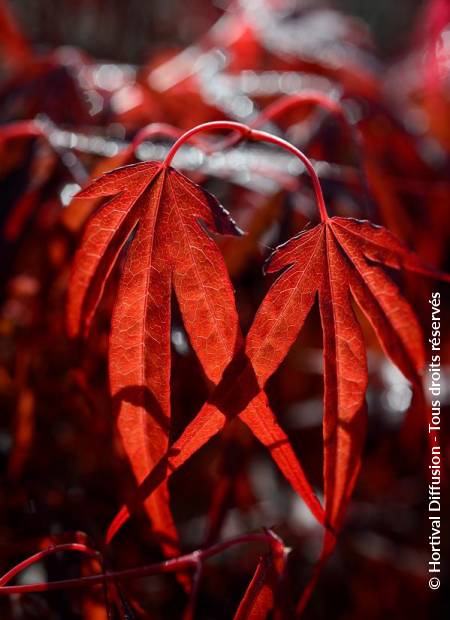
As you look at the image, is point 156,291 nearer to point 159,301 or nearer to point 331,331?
point 159,301

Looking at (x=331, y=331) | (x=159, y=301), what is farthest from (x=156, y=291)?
(x=331, y=331)

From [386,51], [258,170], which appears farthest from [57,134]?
[386,51]

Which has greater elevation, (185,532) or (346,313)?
(346,313)

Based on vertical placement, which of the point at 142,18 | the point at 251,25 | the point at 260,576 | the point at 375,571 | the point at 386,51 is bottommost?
the point at 375,571

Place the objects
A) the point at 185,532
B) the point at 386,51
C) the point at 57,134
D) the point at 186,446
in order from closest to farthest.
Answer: the point at 186,446
the point at 57,134
the point at 185,532
the point at 386,51

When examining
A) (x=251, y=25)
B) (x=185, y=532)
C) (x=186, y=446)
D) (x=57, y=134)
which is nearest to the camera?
(x=186, y=446)

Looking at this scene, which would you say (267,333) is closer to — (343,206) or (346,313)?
(346,313)

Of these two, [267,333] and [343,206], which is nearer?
[267,333]
